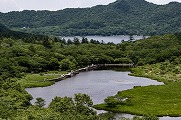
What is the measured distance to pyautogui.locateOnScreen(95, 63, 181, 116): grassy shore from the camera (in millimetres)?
82625

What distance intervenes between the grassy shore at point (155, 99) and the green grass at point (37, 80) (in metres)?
27.2

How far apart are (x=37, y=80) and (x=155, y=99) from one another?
142 feet

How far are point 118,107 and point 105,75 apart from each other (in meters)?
52.6

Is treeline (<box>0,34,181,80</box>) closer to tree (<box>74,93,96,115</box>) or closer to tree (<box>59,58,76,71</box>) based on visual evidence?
tree (<box>59,58,76,71</box>)

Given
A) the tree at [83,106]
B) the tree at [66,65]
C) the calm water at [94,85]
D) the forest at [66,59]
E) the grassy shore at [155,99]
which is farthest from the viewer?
the tree at [66,65]

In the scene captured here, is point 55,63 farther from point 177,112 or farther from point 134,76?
point 177,112

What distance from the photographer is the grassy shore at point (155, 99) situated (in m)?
82.6

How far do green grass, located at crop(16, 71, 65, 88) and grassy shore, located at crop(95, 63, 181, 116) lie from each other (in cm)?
2721

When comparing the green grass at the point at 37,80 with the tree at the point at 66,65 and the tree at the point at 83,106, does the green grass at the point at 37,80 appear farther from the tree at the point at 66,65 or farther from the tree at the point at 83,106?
the tree at the point at 83,106

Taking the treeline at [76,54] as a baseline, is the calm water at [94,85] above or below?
below

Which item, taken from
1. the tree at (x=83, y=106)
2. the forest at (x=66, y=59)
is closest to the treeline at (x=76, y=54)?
the forest at (x=66, y=59)

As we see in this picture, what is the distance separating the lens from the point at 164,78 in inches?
4897

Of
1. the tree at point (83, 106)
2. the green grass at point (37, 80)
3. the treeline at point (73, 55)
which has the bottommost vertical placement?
the green grass at point (37, 80)

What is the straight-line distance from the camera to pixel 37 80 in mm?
121750
